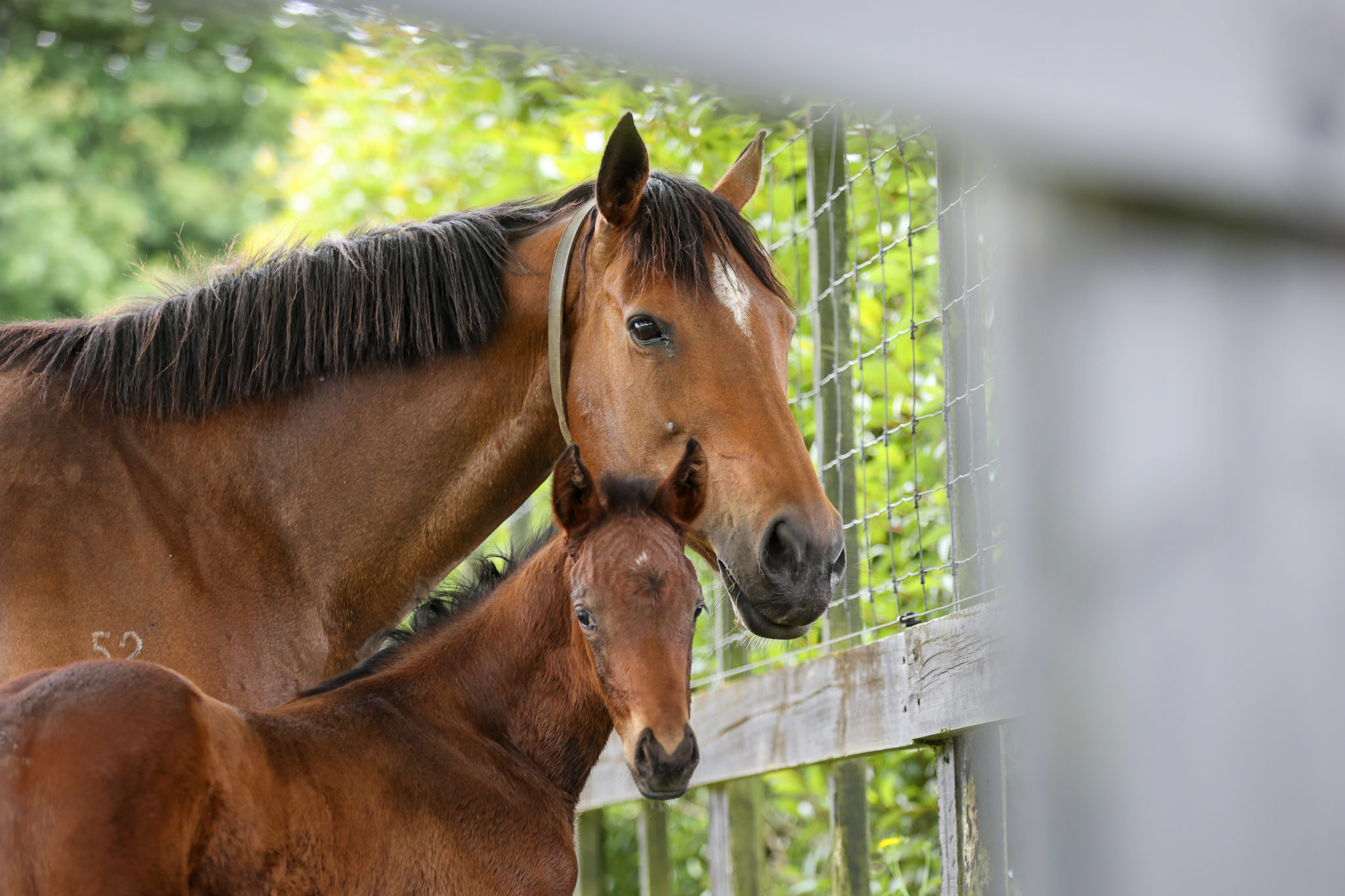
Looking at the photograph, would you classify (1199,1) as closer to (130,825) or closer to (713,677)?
(130,825)

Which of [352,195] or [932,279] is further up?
[352,195]

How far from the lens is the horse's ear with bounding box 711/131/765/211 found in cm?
348

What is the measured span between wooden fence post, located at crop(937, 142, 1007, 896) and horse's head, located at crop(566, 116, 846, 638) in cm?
48

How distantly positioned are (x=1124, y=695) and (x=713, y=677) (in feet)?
14.3

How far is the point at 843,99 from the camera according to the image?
744 mm

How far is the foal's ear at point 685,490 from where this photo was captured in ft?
9.05

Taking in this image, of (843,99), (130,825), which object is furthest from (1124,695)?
(130,825)

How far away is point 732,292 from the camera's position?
2963 mm

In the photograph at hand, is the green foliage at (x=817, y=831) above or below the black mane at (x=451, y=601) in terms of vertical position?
below

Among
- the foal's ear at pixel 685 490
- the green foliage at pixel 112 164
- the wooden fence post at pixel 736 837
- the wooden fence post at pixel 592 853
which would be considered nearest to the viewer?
the foal's ear at pixel 685 490

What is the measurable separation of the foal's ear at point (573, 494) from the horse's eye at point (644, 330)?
1.02ft

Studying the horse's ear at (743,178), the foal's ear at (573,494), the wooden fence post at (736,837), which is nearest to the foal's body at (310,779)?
the foal's ear at (573,494)

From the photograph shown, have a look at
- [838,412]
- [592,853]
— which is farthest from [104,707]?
[592,853]

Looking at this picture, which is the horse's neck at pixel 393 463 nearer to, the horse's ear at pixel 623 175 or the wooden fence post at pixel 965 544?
the horse's ear at pixel 623 175
